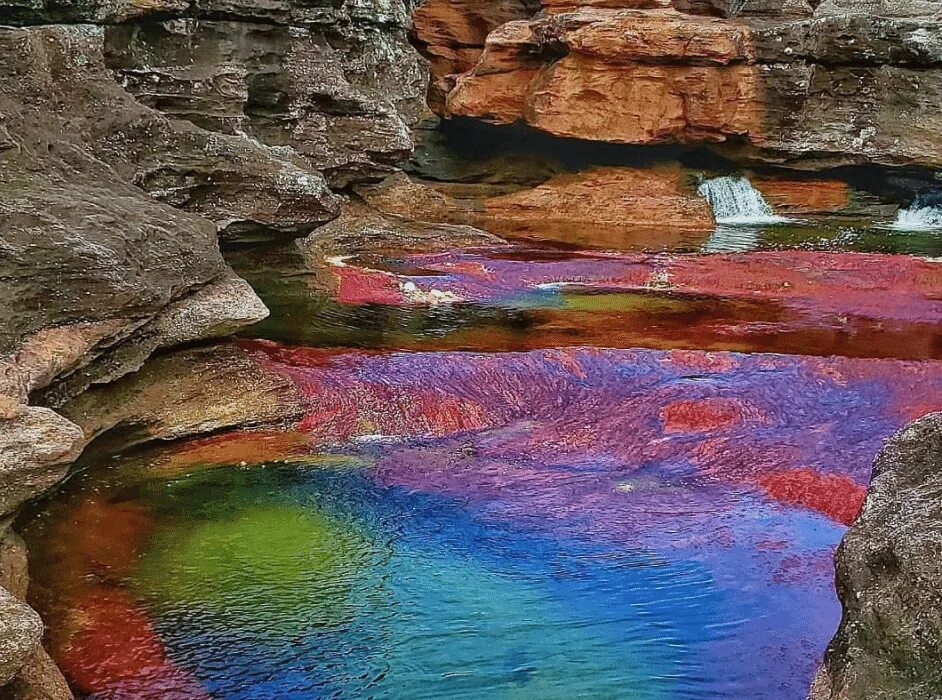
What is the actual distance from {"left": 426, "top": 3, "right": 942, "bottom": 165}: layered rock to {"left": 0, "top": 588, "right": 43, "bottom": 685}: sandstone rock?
23510mm

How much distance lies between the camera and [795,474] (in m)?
10.1

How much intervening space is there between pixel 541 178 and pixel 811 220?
24.4 ft

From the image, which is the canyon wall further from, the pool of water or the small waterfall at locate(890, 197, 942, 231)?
the small waterfall at locate(890, 197, 942, 231)

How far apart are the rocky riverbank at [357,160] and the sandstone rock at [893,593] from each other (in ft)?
0.05

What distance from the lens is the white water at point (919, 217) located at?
91.2 ft

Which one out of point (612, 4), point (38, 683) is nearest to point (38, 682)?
point (38, 683)

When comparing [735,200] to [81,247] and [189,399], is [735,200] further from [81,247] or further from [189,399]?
[81,247]

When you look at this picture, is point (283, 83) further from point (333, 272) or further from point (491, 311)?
A: point (491, 311)

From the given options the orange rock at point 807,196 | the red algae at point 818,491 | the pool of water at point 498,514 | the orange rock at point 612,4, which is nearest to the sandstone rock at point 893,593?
the pool of water at point 498,514

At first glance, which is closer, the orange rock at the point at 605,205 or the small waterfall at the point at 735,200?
the orange rock at the point at 605,205

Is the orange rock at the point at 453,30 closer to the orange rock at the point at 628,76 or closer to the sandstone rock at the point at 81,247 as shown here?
the orange rock at the point at 628,76

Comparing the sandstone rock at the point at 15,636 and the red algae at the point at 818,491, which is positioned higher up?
the red algae at the point at 818,491

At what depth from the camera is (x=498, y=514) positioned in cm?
928

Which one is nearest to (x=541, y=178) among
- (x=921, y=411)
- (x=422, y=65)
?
(x=422, y=65)
